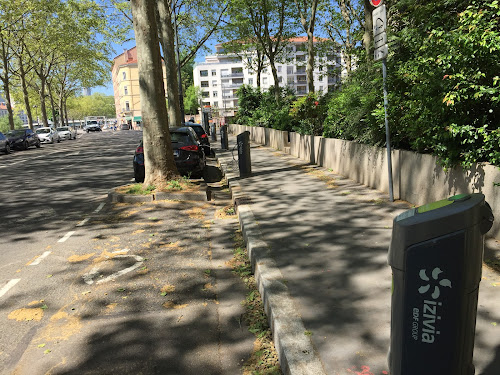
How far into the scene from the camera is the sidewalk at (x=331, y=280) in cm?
275

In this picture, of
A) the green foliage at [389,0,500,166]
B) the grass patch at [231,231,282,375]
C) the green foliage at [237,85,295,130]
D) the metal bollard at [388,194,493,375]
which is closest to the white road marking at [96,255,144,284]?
the grass patch at [231,231,282,375]

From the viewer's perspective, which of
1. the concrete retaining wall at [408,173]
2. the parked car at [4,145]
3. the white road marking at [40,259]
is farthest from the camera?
the parked car at [4,145]

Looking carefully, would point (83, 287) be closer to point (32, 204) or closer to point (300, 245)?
point (300, 245)

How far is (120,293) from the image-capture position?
4328 millimetres

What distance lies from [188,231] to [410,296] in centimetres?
514

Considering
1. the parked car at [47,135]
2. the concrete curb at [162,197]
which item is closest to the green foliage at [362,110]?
the concrete curb at [162,197]

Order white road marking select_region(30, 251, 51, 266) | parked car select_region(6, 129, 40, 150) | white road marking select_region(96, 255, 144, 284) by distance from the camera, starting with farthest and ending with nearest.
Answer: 1. parked car select_region(6, 129, 40, 150)
2. white road marking select_region(30, 251, 51, 266)
3. white road marking select_region(96, 255, 144, 284)

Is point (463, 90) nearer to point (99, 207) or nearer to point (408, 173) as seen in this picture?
point (408, 173)

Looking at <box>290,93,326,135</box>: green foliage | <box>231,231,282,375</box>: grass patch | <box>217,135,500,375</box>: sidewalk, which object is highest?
<box>290,93,326,135</box>: green foliage

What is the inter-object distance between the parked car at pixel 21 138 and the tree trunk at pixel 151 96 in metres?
25.3

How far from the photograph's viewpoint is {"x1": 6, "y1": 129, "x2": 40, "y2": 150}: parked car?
2998cm

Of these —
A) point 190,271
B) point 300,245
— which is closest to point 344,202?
point 300,245

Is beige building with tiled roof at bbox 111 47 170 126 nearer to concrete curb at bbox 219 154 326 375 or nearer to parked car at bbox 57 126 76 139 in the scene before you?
parked car at bbox 57 126 76 139

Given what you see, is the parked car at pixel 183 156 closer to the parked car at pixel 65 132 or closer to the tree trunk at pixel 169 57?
the tree trunk at pixel 169 57
